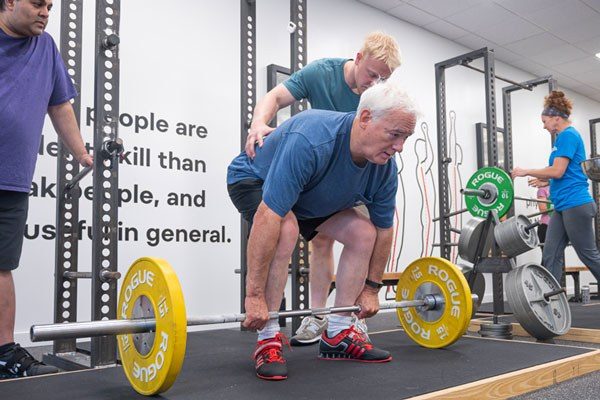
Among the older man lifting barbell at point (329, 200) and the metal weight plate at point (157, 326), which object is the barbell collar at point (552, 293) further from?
the metal weight plate at point (157, 326)

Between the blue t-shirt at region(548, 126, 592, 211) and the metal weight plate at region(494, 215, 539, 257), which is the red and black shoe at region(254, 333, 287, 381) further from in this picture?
the blue t-shirt at region(548, 126, 592, 211)

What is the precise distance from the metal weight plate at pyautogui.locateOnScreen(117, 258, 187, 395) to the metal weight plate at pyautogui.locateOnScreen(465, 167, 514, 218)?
2.09 meters

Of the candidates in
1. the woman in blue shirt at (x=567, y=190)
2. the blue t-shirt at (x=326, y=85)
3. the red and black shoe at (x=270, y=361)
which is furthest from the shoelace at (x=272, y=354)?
the woman in blue shirt at (x=567, y=190)

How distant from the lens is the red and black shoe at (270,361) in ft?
4.76

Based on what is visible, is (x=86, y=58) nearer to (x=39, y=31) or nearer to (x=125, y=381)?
(x=39, y=31)

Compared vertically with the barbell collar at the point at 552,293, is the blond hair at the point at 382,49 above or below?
above

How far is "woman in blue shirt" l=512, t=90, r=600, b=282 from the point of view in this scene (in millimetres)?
2969

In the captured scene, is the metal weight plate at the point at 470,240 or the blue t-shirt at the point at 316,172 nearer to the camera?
the blue t-shirt at the point at 316,172

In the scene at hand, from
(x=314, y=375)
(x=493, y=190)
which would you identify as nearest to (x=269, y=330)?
(x=314, y=375)

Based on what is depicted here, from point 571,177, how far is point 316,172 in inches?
83.1

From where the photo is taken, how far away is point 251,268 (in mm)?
1406

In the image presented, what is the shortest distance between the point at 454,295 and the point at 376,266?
353 mm

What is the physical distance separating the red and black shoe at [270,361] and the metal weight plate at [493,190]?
175cm

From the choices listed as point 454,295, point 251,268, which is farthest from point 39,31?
point 454,295
